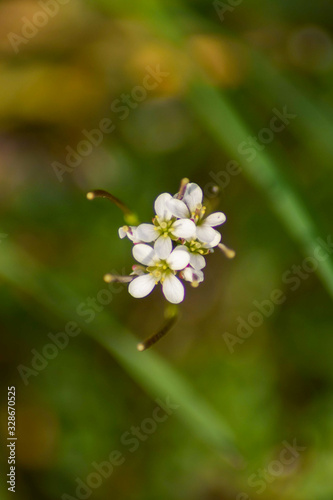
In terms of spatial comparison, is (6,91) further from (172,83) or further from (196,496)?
(196,496)

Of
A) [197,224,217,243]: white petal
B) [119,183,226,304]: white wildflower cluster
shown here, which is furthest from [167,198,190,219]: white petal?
[197,224,217,243]: white petal

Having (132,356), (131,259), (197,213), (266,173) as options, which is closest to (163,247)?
(197,213)

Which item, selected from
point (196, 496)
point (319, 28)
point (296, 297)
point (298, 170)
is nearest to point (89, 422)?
point (196, 496)

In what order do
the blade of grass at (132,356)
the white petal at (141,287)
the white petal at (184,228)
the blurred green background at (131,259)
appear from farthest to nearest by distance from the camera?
the blurred green background at (131,259) < the blade of grass at (132,356) < the white petal at (141,287) < the white petal at (184,228)

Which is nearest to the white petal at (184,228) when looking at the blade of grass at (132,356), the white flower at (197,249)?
the white flower at (197,249)

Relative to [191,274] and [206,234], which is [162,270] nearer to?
[191,274]

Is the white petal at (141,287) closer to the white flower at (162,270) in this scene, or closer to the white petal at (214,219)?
the white flower at (162,270)
